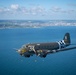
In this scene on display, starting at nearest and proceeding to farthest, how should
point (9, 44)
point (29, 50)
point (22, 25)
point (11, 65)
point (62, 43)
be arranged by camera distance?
1. point (29, 50)
2. point (62, 43)
3. point (11, 65)
4. point (9, 44)
5. point (22, 25)

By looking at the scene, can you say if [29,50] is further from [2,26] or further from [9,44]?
[2,26]

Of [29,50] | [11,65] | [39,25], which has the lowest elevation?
[11,65]

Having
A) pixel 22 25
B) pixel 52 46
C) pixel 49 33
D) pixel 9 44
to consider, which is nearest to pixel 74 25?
pixel 49 33

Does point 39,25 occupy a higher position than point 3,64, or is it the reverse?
point 39,25

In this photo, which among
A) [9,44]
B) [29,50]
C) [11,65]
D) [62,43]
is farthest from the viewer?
[9,44]

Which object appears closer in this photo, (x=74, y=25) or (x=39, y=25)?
(x=39, y=25)

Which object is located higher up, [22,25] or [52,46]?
[22,25]

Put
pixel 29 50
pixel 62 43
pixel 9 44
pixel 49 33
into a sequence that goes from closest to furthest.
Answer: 1. pixel 29 50
2. pixel 62 43
3. pixel 9 44
4. pixel 49 33

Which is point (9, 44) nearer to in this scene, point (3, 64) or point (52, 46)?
point (3, 64)

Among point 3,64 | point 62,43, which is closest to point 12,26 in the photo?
point 3,64
